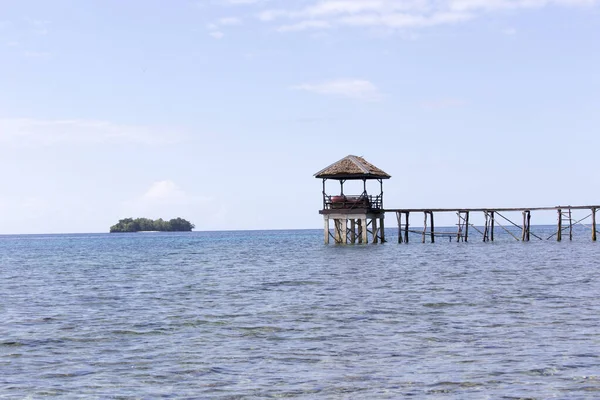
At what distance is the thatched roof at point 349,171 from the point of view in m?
49.5

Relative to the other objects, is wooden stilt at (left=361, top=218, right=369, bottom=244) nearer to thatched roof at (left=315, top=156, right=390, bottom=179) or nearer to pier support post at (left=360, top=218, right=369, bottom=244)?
pier support post at (left=360, top=218, right=369, bottom=244)

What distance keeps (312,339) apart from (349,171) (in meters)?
35.2

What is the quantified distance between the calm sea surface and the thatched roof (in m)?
21.8

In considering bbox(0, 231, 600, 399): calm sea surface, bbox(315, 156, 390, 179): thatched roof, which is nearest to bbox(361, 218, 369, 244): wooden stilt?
bbox(315, 156, 390, 179): thatched roof

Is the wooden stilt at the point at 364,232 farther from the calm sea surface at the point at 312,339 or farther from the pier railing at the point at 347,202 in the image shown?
the calm sea surface at the point at 312,339

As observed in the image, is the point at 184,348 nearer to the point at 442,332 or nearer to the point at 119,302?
the point at 442,332

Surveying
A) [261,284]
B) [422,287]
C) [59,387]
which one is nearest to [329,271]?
[261,284]

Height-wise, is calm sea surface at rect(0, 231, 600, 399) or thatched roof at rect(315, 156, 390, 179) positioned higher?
thatched roof at rect(315, 156, 390, 179)

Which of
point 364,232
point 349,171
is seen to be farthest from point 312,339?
point 364,232

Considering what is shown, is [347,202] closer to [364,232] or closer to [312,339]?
[364,232]

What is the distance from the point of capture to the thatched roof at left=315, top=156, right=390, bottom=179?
49531 millimetres

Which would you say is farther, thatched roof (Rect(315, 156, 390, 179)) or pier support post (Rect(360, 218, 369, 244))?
pier support post (Rect(360, 218, 369, 244))

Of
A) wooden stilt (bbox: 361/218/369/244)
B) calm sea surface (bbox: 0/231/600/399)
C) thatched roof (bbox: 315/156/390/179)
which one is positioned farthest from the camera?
wooden stilt (bbox: 361/218/369/244)

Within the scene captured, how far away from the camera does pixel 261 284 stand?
2791 centimetres
